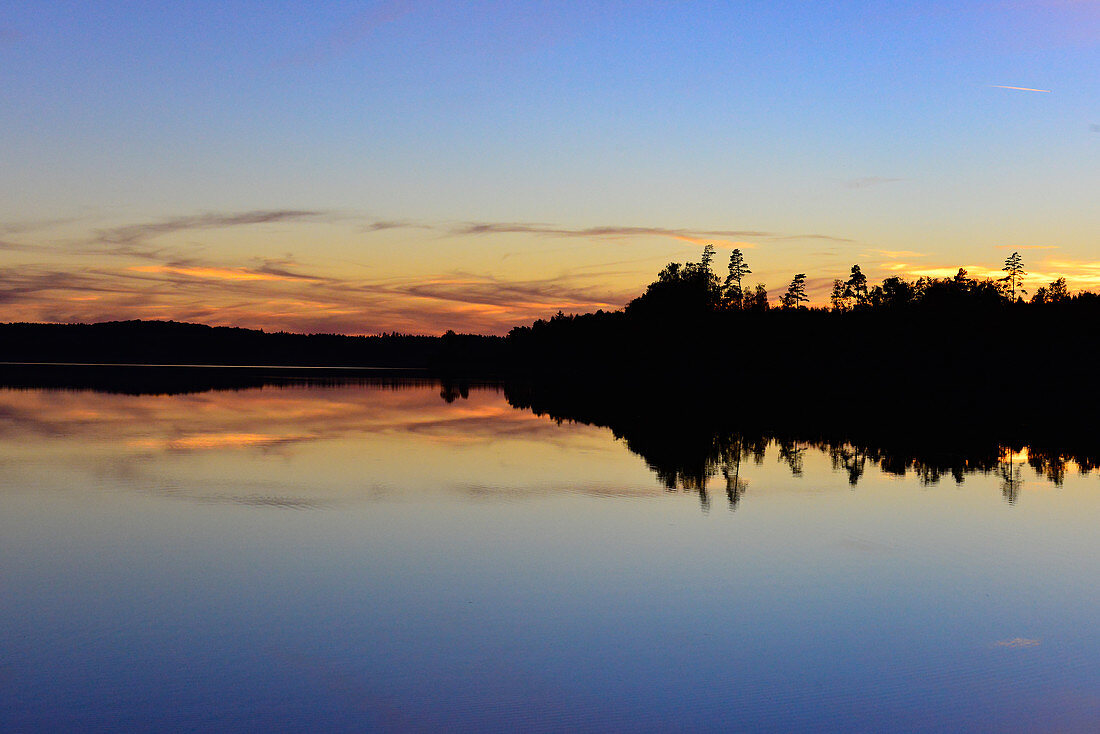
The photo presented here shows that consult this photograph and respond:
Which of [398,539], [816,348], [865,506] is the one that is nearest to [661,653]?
[398,539]

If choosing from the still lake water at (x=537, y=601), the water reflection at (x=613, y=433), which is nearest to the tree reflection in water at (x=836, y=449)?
the water reflection at (x=613, y=433)

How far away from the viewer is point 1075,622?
11422 mm

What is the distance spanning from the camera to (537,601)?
1201cm

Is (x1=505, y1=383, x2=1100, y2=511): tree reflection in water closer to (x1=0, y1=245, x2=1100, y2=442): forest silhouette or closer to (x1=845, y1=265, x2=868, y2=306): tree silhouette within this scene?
(x1=0, y1=245, x2=1100, y2=442): forest silhouette

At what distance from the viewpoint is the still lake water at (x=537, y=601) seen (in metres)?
8.56

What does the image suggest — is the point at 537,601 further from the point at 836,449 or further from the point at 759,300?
the point at 759,300

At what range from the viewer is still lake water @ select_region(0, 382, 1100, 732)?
8562mm

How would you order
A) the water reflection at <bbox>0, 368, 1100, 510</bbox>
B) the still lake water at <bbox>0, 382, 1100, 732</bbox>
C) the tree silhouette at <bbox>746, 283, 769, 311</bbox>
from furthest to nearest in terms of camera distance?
1. the tree silhouette at <bbox>746, 283, 769, 311</bbox>
2. the water reflection at <bbox>0, 368, 1100, 510</bbox>
3. the still lake water at <bbox>0, 382, 1100, 732</bbox>

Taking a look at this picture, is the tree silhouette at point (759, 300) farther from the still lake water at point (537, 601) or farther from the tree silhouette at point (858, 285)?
the still lake water at point (537, 601)

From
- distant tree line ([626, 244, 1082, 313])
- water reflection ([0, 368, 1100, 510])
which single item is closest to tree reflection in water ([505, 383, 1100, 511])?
water reflection ([0, 368, 1100, 510])

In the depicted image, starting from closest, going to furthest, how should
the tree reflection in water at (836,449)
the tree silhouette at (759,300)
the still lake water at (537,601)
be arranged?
1. the still lake water at (537,601)
2. the tree reflection in water at (836,449)
3. the tree silhouette at (759,300)

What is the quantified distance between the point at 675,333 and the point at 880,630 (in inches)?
4543

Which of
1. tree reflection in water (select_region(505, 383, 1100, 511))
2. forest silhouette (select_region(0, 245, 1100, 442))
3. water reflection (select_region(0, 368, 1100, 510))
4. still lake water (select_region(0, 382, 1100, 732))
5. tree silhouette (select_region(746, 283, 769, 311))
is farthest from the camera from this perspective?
tree silhouette (select_region(746, 283, 769, 311))

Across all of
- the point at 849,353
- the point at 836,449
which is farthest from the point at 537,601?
the point at 849,353
